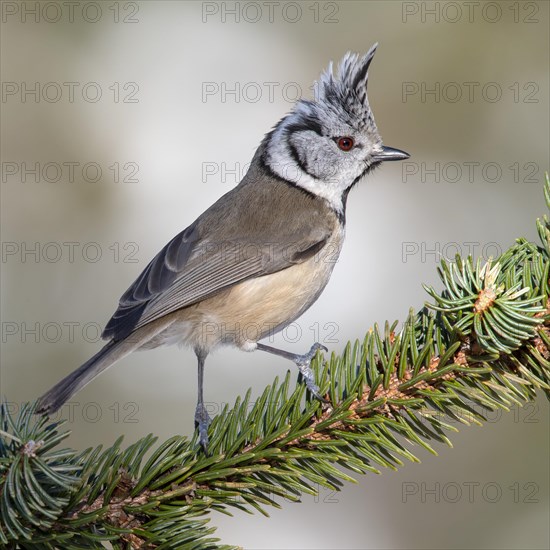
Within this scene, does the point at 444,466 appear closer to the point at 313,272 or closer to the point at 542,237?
the point at 313,272

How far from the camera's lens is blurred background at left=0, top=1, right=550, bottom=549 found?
13.0 ft

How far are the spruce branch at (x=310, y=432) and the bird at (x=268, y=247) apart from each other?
741 millimetres

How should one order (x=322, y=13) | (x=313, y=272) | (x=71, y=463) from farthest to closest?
(x=322, y=13), (x=313, y=272), (x=71, y=463)

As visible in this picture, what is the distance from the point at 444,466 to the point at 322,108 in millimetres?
1680

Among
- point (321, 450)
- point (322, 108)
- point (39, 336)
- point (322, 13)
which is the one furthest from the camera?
point (322, 13)

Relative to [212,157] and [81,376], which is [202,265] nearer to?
[81,376]

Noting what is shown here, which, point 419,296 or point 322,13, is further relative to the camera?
point 322,13

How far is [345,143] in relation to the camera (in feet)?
10.4

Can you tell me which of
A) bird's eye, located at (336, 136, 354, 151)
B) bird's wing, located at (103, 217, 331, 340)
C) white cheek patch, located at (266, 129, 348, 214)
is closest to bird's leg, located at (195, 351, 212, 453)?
bird's wing, located at (103, 217, 331, 340)

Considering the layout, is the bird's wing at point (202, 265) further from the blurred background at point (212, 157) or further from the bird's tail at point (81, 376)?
the blurred background at point (212, 157)

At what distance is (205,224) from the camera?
298 centimetres

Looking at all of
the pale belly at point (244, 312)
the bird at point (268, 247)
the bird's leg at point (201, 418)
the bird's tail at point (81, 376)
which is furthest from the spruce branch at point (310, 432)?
the pale belly at point (244, 312)

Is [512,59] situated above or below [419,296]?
above

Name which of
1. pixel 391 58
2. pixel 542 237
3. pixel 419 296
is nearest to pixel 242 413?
pixel 542 237
